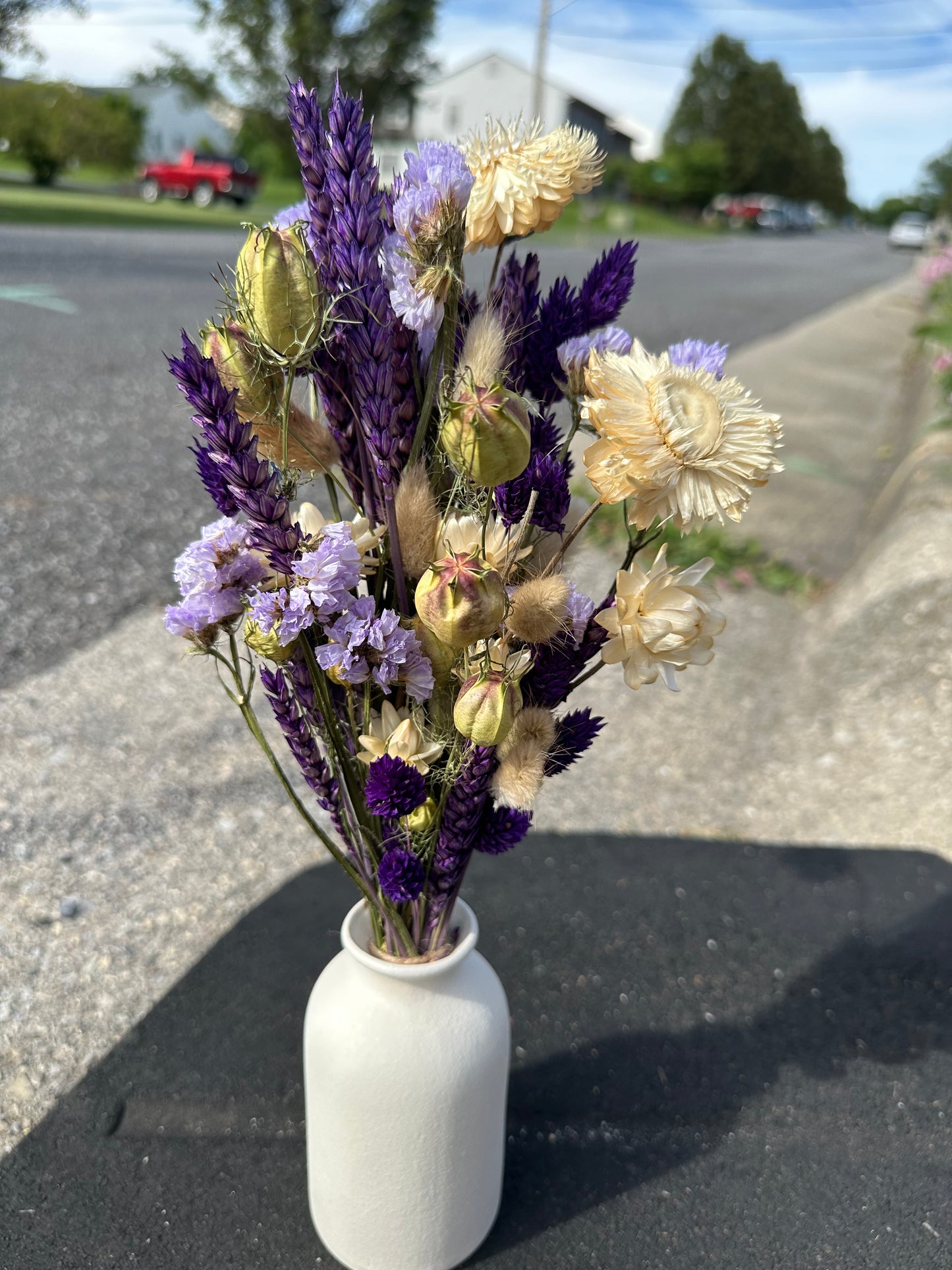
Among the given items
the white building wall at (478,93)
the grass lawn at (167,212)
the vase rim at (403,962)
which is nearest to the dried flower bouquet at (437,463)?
the vase rim at (403,962)

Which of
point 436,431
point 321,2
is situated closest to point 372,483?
point 436,431

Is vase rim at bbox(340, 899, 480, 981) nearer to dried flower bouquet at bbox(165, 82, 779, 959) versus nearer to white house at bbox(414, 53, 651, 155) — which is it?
dried flower bouquet at bbox(165, 82, 779, 959)

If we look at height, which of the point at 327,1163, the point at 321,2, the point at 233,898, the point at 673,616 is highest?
the point at 321,2

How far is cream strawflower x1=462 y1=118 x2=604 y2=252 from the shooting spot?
3.16ft

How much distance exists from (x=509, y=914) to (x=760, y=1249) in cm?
84

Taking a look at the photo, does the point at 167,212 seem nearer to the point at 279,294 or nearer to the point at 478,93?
the point at 279,294

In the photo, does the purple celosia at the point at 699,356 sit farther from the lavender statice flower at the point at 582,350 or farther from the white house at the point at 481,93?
the white house at the point at 481,93

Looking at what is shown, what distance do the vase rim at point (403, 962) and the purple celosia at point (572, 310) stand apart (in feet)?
2.32

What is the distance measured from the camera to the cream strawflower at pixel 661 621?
960mm

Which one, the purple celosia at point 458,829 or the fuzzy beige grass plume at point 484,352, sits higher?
the fuzzy beige grass plume at point 484,352

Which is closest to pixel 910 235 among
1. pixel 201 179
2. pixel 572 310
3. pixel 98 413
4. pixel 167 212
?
pixel 201 179

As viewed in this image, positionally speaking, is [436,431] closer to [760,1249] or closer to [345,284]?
[345,284]

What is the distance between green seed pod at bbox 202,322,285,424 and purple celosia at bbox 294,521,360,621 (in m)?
0.15

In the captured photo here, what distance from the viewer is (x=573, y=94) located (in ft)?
173
